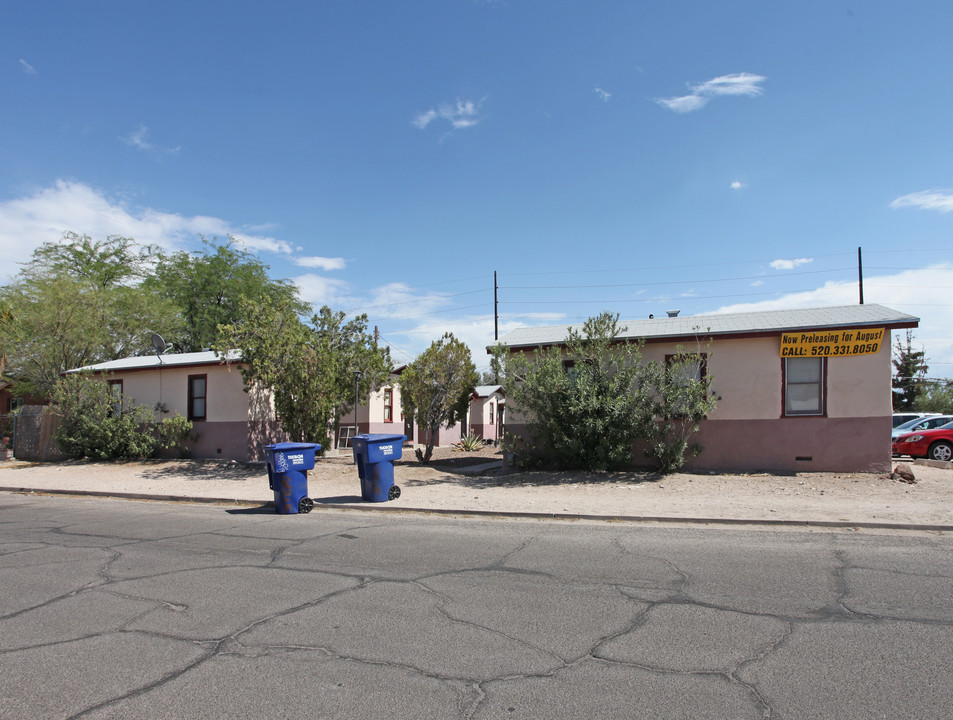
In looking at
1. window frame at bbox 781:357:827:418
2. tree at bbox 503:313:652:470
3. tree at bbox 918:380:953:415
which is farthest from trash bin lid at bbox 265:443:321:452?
tree at bbox 918:380:953:415

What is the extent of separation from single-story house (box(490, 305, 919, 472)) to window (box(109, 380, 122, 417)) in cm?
1372

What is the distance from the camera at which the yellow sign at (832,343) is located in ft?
44.6

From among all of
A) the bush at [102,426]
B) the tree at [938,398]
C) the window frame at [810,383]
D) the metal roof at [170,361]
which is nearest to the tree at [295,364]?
the metal roof at [170,361]

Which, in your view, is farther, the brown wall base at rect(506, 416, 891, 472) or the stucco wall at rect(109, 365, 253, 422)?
the stucco wall at rect(109, 365, 253, 422)

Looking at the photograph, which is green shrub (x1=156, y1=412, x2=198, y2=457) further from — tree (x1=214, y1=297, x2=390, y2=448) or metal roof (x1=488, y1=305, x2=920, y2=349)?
metal roof (x1=488, y1=305, x2=920, y2=349)

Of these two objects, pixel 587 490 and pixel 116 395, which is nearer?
pixel 587 490

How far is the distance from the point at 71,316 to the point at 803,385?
27.1 m

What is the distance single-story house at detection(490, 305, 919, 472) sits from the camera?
44.9 ft

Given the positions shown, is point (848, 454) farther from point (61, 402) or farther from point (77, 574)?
point (61, 402)

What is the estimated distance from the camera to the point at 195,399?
20250mm

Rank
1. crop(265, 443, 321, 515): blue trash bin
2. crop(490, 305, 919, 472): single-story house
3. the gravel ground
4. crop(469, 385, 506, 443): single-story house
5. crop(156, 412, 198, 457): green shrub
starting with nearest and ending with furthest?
the gravel ground, crop(265, 443, 321, 515): blue trash bin, crop(490, 305, 919, 472): single-story house, crop(156, 412, 198, 457): green shrub, crop(469, 385, 506, 443): single-story house

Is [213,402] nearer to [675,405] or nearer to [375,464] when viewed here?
[375,464]

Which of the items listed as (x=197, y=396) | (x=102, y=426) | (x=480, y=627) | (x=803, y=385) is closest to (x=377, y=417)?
(x=197, y=396)

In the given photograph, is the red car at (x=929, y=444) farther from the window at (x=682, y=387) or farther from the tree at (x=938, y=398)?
the tree at (x=938, y=398)
